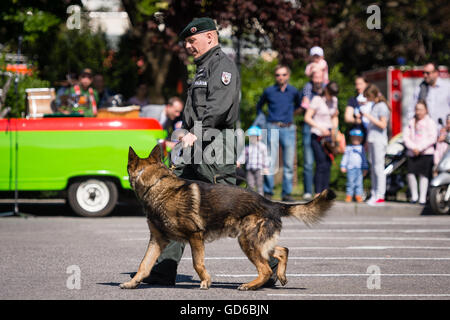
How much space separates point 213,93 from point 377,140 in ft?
26.4

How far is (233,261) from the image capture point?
30.1 ft

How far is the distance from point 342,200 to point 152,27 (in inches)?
192

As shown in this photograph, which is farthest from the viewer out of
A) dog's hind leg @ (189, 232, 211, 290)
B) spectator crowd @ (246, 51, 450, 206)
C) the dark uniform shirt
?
spectator crowd @ (246, 51, 450, 206)

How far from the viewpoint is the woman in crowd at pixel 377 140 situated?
15.0m

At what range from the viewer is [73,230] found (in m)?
12.1

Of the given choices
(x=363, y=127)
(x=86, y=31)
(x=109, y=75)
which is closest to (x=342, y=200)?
(x=363, y=127)

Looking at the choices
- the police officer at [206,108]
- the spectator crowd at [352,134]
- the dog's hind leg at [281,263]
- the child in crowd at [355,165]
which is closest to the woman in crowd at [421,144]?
the spectator crowd at [352,134]

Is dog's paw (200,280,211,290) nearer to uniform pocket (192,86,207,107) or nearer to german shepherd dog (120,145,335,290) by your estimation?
german shepherd dog (120,145,335,290)

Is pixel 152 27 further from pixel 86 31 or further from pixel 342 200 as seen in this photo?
pixel 86 31

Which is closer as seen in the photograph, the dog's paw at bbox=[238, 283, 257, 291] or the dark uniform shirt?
the dog's paw at bbox=[238, 283, 257, 291]

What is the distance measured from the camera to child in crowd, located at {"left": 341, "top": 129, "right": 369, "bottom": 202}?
15359mm

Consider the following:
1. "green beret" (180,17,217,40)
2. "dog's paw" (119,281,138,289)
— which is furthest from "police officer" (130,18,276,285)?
"dog's paw" (119,281,138,289)

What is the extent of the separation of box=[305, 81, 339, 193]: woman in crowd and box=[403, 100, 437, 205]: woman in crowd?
52.8 inches

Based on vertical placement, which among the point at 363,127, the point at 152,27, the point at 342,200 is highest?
the point at 152,27
